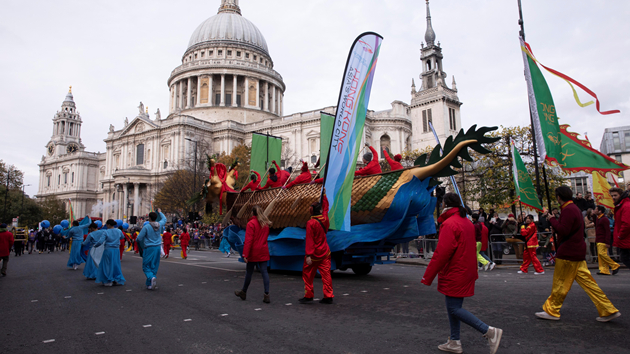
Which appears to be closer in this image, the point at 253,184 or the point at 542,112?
the point at 542,112

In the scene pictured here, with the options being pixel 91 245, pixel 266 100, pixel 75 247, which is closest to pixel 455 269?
pixel 91 245

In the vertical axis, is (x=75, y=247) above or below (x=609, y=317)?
above

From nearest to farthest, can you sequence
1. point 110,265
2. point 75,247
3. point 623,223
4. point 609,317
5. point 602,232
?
point 609,317 → point 623,223 → point 602,232 → point 110,265 → point 75,247

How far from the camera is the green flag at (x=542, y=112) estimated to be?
27.9 ft

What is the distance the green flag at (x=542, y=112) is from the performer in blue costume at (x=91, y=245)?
10.7 meters

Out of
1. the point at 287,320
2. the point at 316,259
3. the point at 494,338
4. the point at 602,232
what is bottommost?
the point at 287,320

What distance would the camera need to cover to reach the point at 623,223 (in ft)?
20.7

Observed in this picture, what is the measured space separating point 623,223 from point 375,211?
458 cm

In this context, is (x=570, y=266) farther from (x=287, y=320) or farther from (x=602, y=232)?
(x=602, y=232)

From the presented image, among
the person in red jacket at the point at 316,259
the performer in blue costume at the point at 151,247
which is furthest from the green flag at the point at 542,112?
the performer in blue costume at the point at 151,247

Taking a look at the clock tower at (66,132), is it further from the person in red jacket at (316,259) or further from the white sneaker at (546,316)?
the white sneaker at (546,316)

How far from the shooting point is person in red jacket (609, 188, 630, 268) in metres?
6.30

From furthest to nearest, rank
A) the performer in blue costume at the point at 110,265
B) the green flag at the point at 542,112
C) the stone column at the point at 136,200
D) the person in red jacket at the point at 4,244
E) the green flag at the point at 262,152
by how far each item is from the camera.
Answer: the stone column at the point at 136,200
the green flag at the point at 262,152
the person in red jacket at the point at 4,244
the performer in blue costume at the point at 110,265
the green flag at the point at 542,112

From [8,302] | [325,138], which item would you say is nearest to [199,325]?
[8,302]
